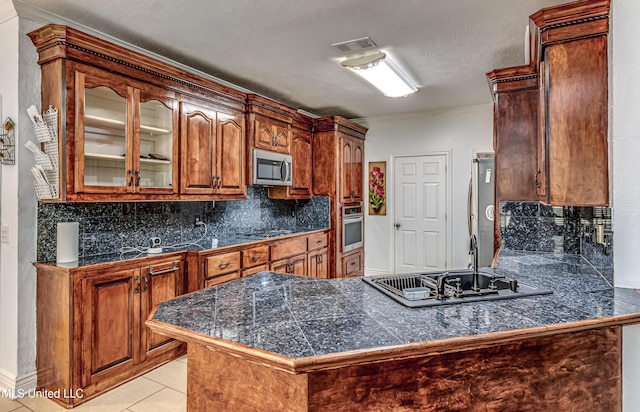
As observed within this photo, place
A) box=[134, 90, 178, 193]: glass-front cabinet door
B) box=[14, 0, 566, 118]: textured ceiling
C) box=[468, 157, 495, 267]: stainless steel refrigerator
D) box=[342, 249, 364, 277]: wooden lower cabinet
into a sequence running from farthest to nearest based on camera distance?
box=[342, 249, 364, 277]: wooden lower cabinet → box=[468, 157, 495, 267]: stainless steel refrigerator → box=[134, 90, 178, 193]: glass-front cabinet door → box=[14, 0, 566, 118]: textured ceiling

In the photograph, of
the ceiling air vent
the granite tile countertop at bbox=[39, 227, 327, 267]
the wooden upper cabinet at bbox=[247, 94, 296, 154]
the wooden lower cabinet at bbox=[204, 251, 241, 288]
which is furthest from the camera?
the wooden upper cabinet at bbox=[247, 94, 296, 154]

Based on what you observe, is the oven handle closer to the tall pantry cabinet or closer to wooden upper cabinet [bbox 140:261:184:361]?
the tall pantry cabinet

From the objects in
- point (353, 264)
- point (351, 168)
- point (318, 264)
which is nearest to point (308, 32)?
point (351, 168)

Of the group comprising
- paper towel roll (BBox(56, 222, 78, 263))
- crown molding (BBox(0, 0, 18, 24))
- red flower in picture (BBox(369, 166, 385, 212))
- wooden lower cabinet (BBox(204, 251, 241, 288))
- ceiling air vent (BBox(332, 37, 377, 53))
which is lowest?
wooden lower cabinet (BBox(204, 251, 241, 288))

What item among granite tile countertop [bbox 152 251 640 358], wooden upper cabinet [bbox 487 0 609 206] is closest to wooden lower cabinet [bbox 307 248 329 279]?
granite tile countertop [bbox 152 251 640 358]

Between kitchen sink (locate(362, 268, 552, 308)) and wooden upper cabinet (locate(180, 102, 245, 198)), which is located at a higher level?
wooden upper cabinet (locate(180, 102, 245, 198))

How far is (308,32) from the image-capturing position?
2719 millimetres

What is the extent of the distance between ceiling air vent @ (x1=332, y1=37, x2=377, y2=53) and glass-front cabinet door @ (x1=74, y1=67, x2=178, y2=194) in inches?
57.3

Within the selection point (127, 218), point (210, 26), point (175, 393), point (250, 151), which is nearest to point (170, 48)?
point (210, 26)

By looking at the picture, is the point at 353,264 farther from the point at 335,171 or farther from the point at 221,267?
the point at 221,267

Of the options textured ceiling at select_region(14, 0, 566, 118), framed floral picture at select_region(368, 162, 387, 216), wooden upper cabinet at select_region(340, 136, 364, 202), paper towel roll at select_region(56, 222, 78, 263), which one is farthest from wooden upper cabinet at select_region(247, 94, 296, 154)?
paper towel roll at select_region(56, 222, 78, 263)

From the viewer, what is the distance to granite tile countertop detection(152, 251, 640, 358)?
44.8 inches

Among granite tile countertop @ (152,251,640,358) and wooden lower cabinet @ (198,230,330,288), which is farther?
wooden lower cabinet @ (198,230,330,288)

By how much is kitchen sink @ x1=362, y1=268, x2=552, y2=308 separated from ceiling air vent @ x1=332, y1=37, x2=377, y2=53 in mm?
1912
